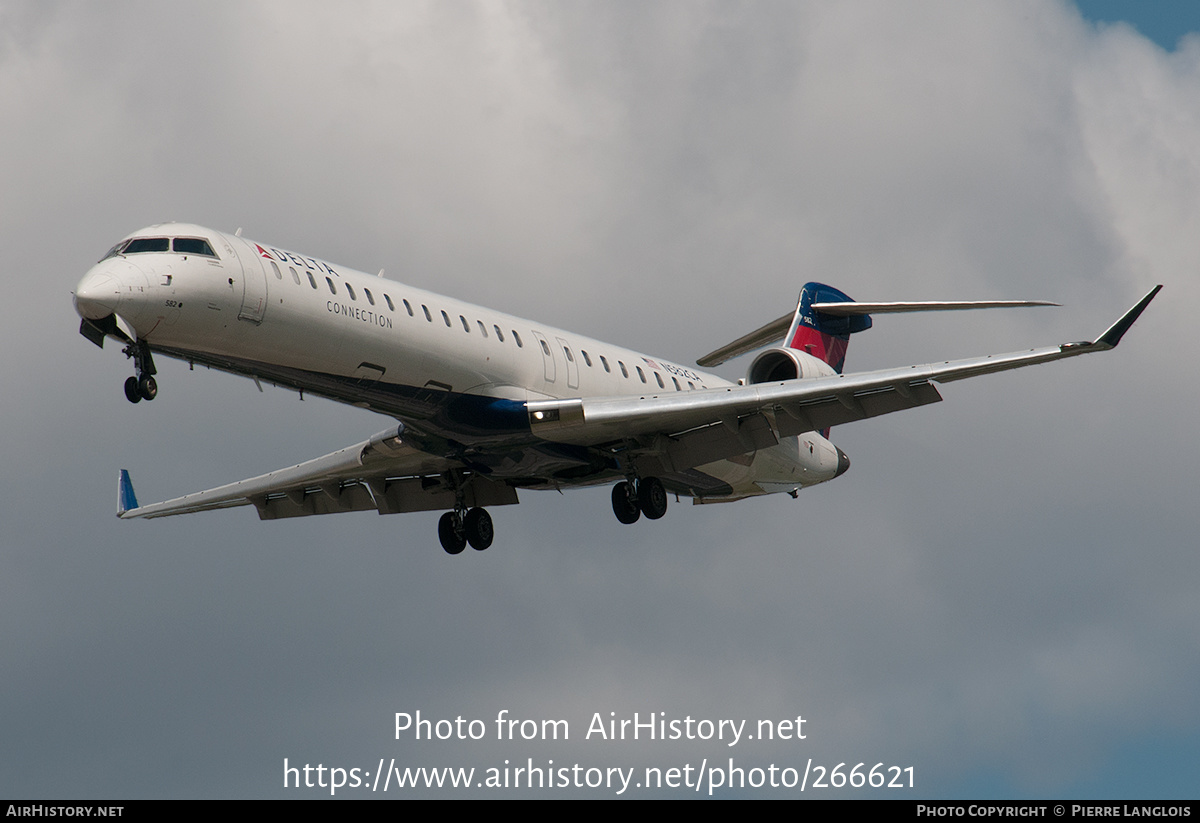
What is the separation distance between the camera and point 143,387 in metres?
21.3

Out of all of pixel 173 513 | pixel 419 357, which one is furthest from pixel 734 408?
pixel 173 513

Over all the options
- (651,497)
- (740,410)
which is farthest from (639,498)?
(740,410)

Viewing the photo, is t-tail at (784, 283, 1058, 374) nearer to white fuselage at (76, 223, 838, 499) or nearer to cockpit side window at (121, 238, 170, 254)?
white fuselage at (76, 223, 838, 499)

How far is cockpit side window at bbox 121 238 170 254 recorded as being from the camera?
71.8 ft

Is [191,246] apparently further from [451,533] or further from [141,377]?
[451,533]

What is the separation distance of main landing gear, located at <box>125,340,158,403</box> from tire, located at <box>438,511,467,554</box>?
8.56 metres

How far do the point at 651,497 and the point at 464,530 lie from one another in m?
3.73

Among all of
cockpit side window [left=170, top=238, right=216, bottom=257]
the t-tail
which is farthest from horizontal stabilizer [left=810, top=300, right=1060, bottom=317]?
cockpit side window [left=170, top=238, right=216, bottom=257]

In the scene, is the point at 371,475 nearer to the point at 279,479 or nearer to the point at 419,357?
the point at 279,479

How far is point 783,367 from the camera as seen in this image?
30.0m

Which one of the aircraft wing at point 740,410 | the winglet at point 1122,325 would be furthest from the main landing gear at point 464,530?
the winglet at point 1122,325

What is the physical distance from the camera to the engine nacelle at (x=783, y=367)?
2978cm

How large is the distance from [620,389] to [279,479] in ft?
22.8

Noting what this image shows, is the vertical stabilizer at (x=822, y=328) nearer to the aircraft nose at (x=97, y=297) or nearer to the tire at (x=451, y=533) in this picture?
the tire at (x=451, y=533)
